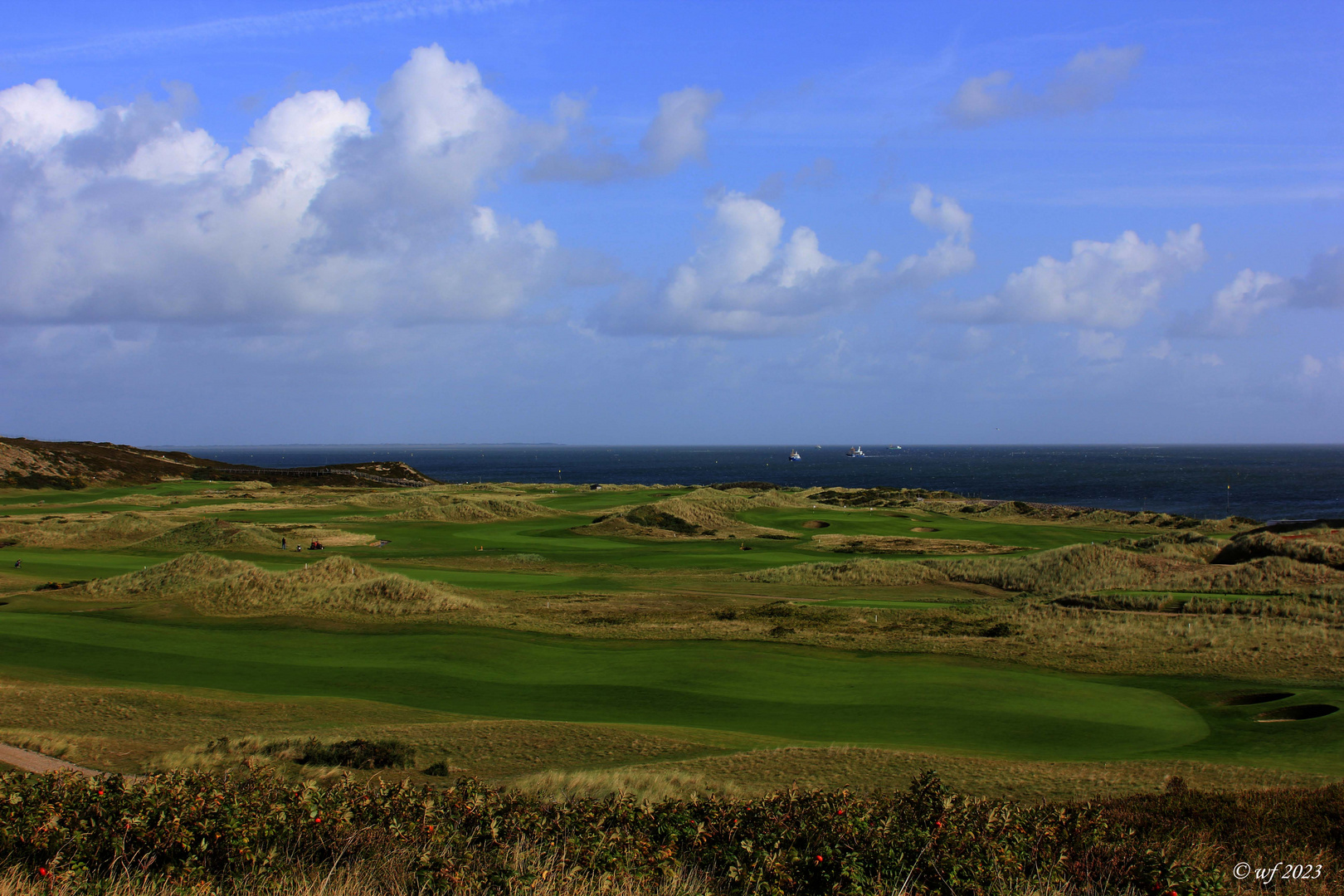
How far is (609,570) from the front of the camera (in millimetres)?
38188

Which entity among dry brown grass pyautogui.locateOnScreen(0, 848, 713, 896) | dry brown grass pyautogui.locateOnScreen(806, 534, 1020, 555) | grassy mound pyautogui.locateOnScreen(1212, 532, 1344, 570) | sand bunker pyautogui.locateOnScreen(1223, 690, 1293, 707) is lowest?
dry brown grass pyautogui.locateOnScreen(806, 534, 1020, 555)

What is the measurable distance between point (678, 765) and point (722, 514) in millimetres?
49278

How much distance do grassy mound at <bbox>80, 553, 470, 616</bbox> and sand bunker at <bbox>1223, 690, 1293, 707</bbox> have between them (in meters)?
19.9

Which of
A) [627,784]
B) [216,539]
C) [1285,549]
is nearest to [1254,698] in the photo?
[627,784]

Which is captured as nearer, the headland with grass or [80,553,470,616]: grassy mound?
the headland with grass

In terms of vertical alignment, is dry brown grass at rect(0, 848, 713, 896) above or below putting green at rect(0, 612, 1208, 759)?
above

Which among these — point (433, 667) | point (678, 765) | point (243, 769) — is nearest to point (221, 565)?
point (433, 667)

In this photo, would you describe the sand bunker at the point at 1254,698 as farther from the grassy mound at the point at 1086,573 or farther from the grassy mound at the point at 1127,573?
the grassy mound at the point at 1127,573

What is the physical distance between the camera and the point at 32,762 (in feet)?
33.3

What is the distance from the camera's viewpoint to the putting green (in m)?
13.7

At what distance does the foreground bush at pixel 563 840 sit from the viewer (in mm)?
6012

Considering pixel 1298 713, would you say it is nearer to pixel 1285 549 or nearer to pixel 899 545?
pixel 1285 549

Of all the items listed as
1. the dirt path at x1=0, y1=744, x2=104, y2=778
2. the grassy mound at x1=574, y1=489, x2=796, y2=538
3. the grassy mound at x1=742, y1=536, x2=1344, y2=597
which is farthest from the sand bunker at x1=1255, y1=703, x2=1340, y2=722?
the grassy mound at x1=574, y1=489, x2=796, y2=538

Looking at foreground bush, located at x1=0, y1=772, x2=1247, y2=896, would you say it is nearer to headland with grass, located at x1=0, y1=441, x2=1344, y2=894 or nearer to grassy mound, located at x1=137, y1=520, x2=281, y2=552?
headland with grass, located at x1=0, y1=441, x2=1344, y2=894
